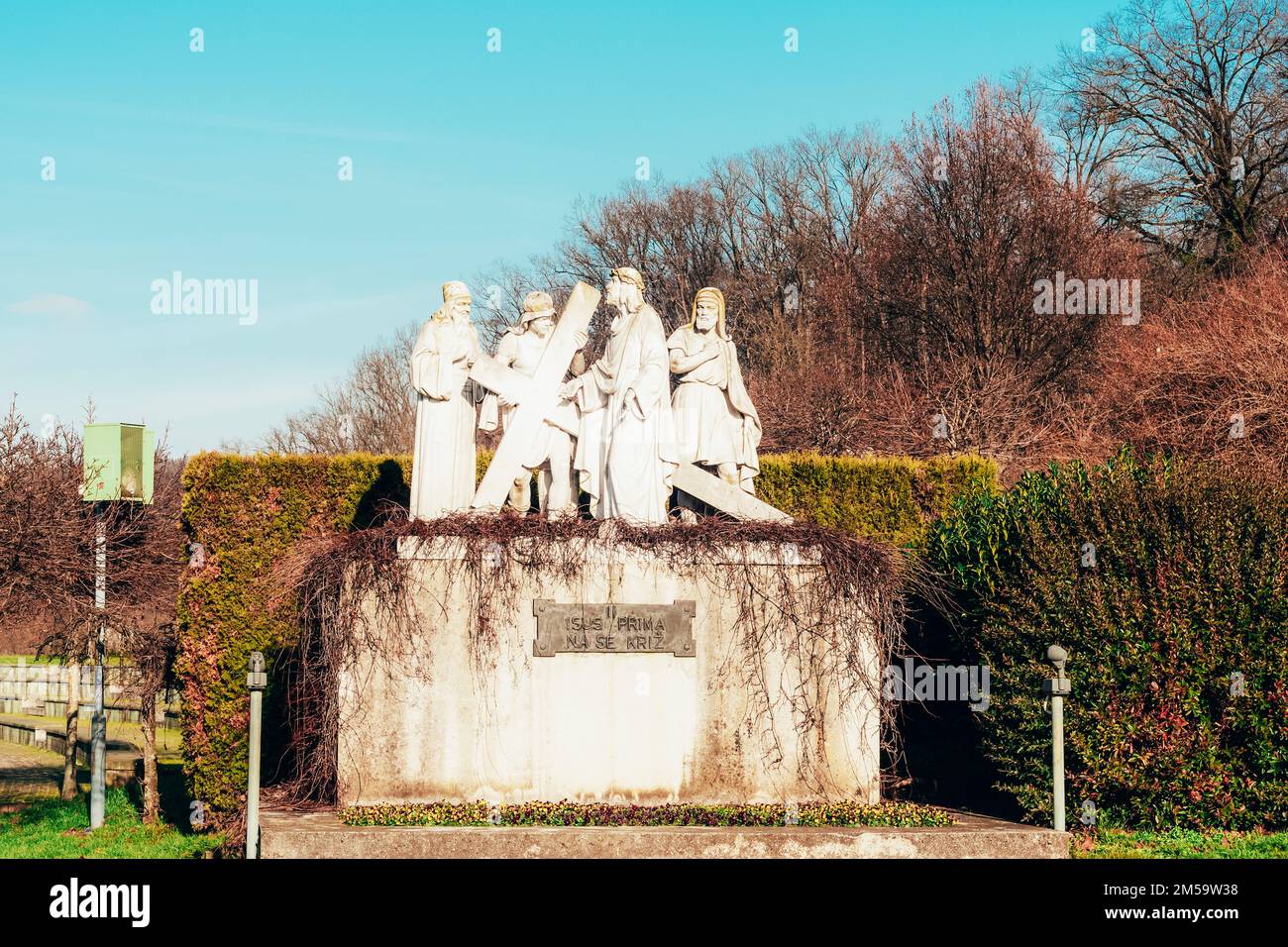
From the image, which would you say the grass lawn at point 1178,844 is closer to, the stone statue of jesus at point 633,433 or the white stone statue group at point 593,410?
the white stone statue group at point 593,410

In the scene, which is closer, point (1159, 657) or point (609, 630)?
point (609, 630)

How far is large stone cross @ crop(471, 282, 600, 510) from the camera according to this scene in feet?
45.5

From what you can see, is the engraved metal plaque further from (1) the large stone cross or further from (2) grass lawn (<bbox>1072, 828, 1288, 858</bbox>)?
(2) grass lawn (<bbox>1072, 828, 1288, 858</bbox>)

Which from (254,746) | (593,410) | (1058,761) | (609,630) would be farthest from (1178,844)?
(254,746)

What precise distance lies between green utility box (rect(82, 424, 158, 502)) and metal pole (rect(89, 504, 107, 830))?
0.34 metres

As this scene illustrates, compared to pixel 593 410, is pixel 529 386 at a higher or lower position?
higher

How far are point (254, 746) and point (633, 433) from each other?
4.43 meters

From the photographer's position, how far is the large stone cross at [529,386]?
45.5 feet

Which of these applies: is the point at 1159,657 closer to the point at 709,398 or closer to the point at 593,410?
the point at 709,398

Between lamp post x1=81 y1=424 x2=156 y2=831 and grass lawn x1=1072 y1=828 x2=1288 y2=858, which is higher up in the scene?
lamp post x1=81 y1=424 x2=156 y2=831

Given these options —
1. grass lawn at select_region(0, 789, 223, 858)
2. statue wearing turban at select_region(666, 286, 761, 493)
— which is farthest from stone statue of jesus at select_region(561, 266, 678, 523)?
grass lawn at select_region(0, 789, 223, 858)

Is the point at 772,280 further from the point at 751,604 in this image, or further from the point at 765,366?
the point at 751,604

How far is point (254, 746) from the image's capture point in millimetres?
12016

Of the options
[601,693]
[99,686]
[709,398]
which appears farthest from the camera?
[99,686]
